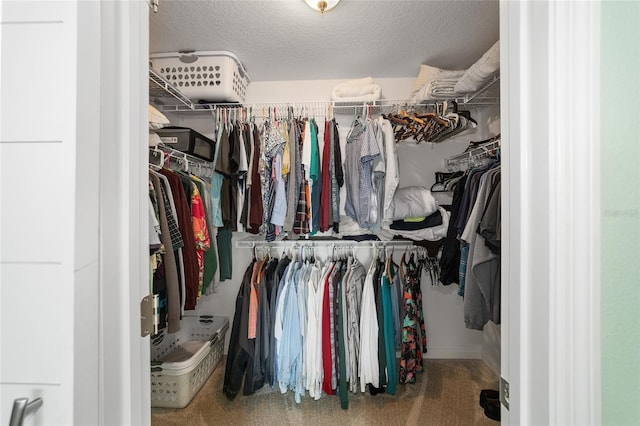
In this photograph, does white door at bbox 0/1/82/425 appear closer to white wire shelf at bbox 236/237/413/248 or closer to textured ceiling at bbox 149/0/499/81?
textured ceiling at bbox 149/0/499/81

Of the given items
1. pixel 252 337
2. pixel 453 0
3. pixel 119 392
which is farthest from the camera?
pixel 252 337

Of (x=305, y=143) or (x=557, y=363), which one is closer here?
(x=557, y=363)

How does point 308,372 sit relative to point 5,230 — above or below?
below

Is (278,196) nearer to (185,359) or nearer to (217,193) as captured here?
(217,193)

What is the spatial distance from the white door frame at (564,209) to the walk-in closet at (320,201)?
3.65 feet

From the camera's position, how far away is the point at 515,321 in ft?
1.83

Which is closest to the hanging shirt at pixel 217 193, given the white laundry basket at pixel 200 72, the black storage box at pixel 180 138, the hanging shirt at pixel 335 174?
the black storage box at pixel 180 138

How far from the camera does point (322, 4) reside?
1545mm

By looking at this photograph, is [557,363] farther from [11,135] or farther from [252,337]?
[252,337]

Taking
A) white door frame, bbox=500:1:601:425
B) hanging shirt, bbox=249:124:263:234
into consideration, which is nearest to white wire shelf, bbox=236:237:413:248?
hanging shirt, bbox=249:124:263:234

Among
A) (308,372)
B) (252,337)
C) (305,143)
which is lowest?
(308,372)

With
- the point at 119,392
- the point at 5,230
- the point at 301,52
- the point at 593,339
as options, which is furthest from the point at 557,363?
the point at 301,52

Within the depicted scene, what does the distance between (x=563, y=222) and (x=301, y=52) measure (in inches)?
80.0

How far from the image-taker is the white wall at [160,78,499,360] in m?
2.55
